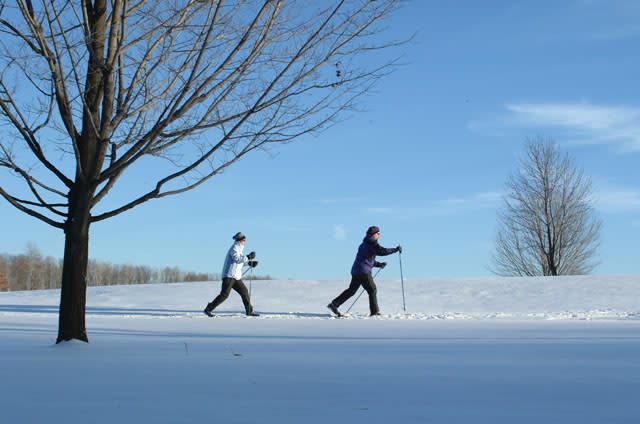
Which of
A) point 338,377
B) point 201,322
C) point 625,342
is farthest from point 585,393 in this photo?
point 201,322

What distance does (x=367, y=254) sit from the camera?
12234 millimetres

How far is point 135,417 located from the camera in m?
2.86

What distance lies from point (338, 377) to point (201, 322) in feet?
21.6

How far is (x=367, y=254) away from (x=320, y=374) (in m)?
8.12

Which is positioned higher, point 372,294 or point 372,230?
point 372,230

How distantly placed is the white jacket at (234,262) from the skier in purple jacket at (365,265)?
74.5 inches

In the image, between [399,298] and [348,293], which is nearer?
[348,293]

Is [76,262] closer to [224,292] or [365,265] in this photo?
[224,292]

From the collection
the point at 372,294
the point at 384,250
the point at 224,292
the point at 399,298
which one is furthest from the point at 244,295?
the point at 399,298

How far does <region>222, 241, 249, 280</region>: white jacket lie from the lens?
39.7 feet

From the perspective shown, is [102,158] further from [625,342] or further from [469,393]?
[625,342]

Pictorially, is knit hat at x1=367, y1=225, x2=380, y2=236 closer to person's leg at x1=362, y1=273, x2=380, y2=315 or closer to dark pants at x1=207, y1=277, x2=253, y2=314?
person's leg at x1=362, y1=273, x2=380, y2=315

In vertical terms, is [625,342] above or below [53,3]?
below

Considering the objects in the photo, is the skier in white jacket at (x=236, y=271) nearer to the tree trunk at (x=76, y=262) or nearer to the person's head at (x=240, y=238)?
the person's head at (x=240, y=238)
